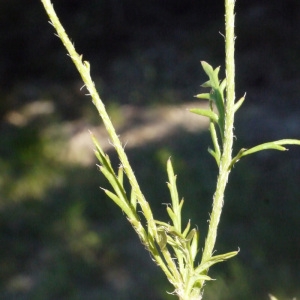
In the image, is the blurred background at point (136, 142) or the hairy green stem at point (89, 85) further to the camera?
the blurred background at point (136, 142)

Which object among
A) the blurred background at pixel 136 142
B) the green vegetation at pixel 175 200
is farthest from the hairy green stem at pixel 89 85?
the blurred background at pixel 136 142

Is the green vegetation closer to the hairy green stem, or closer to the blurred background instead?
the hairy green stem

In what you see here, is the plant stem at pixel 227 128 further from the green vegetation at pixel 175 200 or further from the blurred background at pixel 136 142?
the blurred background at pixel 136 142

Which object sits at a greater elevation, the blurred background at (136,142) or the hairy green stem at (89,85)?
the hairy green stem at (89,85)

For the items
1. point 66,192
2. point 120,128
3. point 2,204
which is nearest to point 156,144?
point 120,128

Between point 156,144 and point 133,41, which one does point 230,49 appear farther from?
point 133,41

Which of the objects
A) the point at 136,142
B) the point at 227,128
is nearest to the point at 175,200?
the point at 227,128

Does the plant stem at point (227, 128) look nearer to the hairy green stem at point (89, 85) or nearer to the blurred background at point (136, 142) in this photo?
the hairy green stem at point (89, 85)
